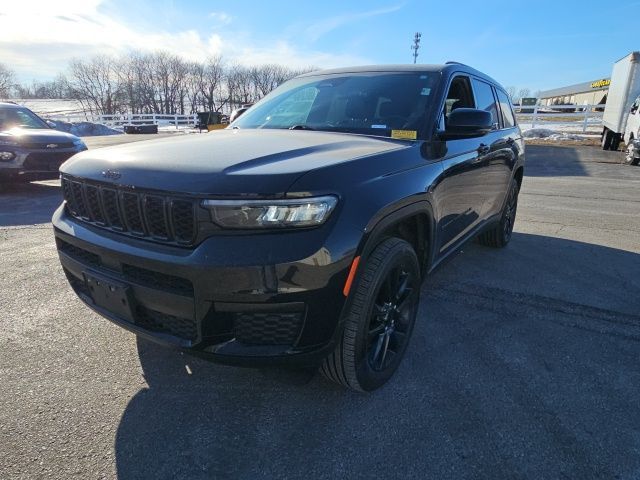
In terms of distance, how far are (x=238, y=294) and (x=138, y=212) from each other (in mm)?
629

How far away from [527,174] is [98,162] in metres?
12.0

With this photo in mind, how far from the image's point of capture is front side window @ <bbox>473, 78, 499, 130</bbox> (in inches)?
147

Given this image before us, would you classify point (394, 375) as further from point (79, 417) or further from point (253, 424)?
point (79, 417)

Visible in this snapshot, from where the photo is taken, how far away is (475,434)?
209cm

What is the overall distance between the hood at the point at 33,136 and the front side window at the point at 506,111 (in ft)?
24.9

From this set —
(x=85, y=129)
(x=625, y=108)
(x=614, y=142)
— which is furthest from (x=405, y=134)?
(x=85, y=129)

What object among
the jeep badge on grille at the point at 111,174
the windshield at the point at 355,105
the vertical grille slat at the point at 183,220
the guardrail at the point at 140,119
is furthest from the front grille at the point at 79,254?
the guardrail at the point at 140,119

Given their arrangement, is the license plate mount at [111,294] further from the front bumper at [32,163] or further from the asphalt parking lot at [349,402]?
the front bumper at [32,163]

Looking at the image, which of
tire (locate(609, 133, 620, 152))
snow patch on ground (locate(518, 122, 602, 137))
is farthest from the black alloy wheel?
snow patch on ground (locate(518, 122, 602, 137))

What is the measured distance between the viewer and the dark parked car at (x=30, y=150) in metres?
7.53

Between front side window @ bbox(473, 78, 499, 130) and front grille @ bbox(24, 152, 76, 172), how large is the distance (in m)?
7.45

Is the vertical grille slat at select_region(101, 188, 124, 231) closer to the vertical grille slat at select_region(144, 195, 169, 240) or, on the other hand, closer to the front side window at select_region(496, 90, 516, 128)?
the vertical grille slat at select_region(144, 195, 169, 240)

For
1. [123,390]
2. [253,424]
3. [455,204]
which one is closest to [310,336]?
[253,424]

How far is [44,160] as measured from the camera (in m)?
7.80
